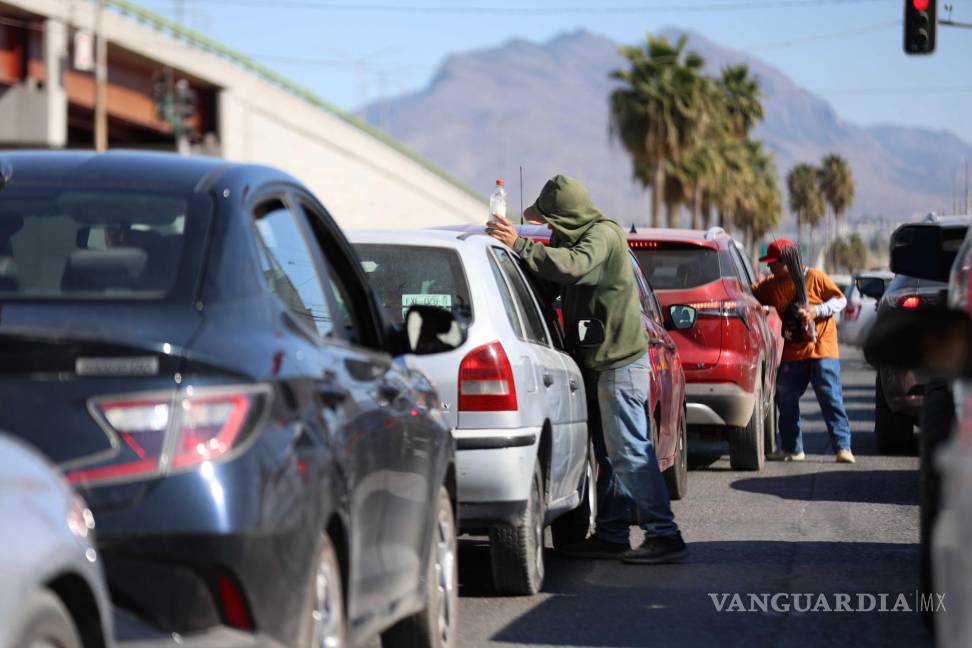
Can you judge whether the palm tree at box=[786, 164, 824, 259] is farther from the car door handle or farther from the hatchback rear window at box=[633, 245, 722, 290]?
the car door handle

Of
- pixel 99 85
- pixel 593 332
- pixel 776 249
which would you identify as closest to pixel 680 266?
pixel 776 249

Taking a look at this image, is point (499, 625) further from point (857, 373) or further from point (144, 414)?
point (857, 373)

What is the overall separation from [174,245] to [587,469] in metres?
5.39

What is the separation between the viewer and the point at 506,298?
8.14m

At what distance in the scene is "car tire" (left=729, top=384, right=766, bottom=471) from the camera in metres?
14.0

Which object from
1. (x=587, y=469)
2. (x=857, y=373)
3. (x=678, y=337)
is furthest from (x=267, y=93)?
(x=587, y=469)

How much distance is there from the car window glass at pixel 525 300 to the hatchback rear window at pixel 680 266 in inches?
180

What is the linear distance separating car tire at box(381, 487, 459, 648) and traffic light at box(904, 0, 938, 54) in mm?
18306

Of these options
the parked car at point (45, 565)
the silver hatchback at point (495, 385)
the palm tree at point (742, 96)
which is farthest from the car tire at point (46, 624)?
the palm tree at point (742, 96)

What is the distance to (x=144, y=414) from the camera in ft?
12.8

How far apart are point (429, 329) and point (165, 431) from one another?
1942mm

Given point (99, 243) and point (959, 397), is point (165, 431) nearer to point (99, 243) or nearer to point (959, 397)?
point (99, 243)

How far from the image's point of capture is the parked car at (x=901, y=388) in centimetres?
1317

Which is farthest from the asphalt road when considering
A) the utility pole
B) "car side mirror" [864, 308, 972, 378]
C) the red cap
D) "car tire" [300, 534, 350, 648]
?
the utility pole
